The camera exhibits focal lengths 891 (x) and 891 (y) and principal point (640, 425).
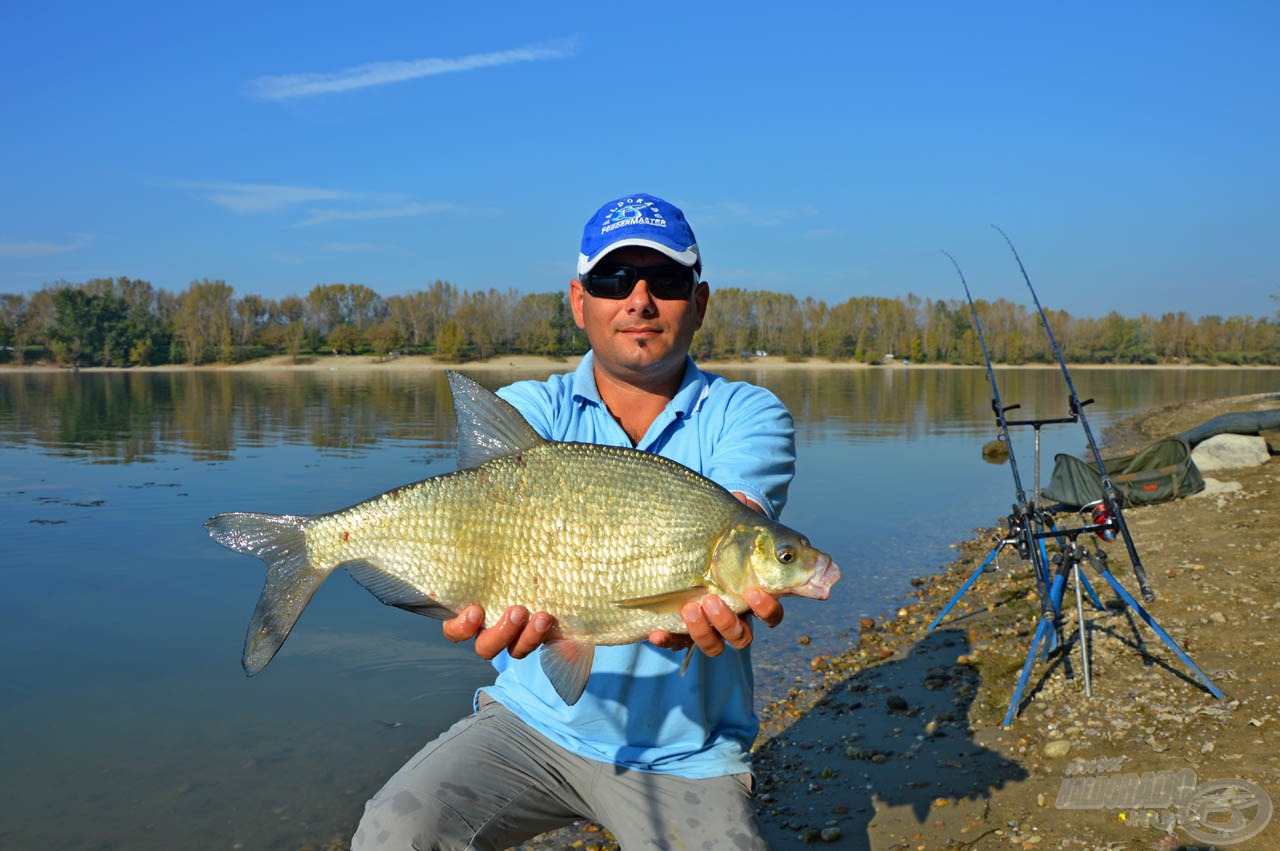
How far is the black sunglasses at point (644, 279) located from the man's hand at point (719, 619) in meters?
1.42

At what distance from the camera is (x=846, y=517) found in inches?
566

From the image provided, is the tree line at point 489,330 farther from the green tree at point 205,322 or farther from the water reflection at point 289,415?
the water reflection at point 289,415

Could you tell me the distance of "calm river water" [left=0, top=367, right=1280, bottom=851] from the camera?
→ 566 cm

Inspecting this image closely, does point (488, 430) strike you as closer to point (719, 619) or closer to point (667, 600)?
point (667, 600)

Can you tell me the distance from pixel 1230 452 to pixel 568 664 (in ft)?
49.6

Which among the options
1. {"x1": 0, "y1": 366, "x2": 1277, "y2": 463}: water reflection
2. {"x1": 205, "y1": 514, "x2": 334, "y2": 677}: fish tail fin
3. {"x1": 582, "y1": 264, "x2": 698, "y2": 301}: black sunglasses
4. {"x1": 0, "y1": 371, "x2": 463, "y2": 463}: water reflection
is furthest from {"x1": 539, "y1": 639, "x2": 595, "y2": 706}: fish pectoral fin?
{"x1": 0, "y1": 371, "x2": 463, "y2": 463}: water reflection

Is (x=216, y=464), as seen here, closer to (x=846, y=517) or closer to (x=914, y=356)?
(x=846, y=517)

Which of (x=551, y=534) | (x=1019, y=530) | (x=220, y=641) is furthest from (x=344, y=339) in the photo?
(x=551, y=534)

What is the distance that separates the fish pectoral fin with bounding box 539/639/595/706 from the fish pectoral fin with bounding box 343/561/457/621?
337 mm

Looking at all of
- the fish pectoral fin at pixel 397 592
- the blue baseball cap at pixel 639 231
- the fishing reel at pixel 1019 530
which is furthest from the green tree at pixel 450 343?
the fish pectoral fin at pixel 397 592

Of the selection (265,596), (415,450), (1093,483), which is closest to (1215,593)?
(1093,483)

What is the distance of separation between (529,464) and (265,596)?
0.91 meters

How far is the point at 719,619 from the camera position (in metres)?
2.56

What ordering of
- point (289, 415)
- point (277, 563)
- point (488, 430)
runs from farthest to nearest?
point (289, 415)
point (488, 430)
point (277, 563)
